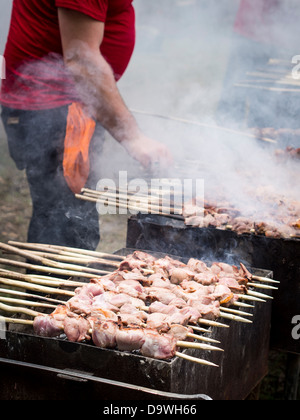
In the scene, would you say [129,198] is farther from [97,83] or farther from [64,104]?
[64,104]

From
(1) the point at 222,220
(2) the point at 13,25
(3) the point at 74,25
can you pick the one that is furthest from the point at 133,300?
(2) the point at 13,25

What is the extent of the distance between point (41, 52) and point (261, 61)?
4353 mm

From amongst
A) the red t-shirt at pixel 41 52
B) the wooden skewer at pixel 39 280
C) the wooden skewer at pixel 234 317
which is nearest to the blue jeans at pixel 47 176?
the red t-shirt at pixel 41 52

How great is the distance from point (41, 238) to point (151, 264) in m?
1.83

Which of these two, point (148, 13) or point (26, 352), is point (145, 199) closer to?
point (26, 352)

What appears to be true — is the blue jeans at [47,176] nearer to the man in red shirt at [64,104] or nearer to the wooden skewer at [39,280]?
the man in red shirt at [64,104]

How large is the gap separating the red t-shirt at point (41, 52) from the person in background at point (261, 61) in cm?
291

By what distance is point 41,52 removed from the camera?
4.08 m

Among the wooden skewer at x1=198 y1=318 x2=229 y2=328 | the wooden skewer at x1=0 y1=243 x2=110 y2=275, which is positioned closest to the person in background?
the wooden skewer at x1=0 y1=243 x2=110 y2=275

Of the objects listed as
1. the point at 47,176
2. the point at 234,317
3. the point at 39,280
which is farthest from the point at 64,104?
the point at 234,317

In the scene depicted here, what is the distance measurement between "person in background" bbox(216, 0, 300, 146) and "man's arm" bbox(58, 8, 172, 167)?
9.62ft

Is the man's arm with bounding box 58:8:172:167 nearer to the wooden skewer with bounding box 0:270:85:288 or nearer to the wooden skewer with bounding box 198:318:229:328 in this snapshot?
the wooden skewer with bounding box 0:270:85:288

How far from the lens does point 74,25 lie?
3635 millimetres

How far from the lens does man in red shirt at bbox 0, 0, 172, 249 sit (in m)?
3.81
